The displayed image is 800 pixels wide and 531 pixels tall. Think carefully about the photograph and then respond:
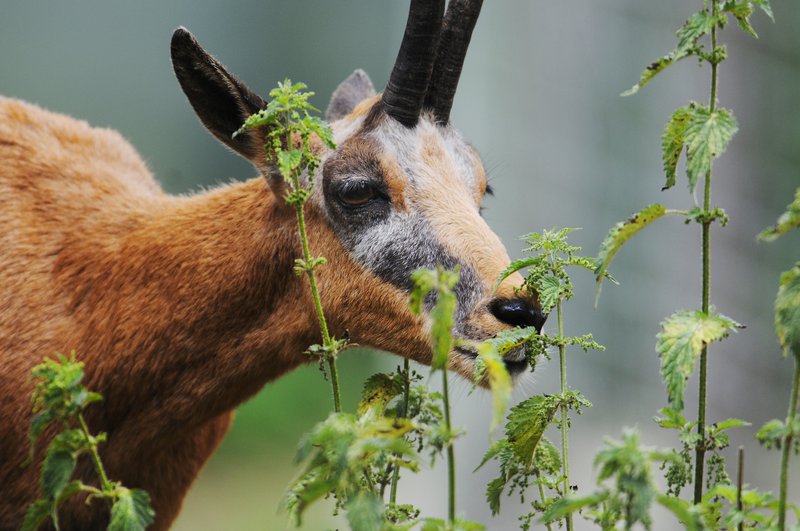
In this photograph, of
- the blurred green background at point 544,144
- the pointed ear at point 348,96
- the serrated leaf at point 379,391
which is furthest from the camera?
the blurred green background at point 544,144

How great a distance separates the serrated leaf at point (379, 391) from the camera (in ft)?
9.84

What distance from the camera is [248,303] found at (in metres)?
4.04

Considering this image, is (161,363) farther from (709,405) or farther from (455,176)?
(709,405)

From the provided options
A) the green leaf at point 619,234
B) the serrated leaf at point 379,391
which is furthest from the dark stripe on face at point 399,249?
the green leaf at point 619,234

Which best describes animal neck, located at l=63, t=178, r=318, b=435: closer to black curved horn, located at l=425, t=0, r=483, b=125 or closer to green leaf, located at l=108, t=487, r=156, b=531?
black curved horn, located at l=425, t=0, r=483, b=125

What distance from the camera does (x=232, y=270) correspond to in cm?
A: 406

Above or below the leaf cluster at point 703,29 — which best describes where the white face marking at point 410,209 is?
above

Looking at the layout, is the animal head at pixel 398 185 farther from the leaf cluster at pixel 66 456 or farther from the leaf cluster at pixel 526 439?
the leaf cluster at pixel 66 456

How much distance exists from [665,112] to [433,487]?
376 centimetres

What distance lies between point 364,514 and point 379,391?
991mm

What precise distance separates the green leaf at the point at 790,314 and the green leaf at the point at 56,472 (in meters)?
1.51

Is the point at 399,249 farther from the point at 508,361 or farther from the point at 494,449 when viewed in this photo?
the point at 494,449

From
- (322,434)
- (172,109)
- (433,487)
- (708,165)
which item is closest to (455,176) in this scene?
(708,165)

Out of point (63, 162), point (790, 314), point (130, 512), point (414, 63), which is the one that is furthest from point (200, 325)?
point (790, 314)
